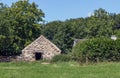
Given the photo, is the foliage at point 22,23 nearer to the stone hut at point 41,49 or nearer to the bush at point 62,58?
the stone hut at point 41,49

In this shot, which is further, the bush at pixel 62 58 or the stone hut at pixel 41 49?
the stone hut at pixel 41 49

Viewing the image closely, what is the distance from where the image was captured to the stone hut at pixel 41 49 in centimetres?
6894

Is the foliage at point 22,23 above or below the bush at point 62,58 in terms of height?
above

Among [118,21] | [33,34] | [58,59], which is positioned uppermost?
[118,21]

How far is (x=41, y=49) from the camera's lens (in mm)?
69688

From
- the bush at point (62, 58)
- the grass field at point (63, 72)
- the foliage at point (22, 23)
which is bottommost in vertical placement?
the grass field at point (63, 72)

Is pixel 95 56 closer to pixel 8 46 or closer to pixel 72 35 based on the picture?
pixel 8 46

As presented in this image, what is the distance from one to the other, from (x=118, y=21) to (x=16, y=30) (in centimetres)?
5936

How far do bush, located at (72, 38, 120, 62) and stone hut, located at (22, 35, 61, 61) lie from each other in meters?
22.0

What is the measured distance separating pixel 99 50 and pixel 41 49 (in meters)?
25.8

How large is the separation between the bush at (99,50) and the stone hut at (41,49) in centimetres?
2201

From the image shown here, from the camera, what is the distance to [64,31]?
359ft

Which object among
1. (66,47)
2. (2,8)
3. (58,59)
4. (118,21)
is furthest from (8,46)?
(118,21)

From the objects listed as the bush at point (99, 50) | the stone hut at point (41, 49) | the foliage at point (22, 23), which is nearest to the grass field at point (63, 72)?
the bush at point (99, 50)
